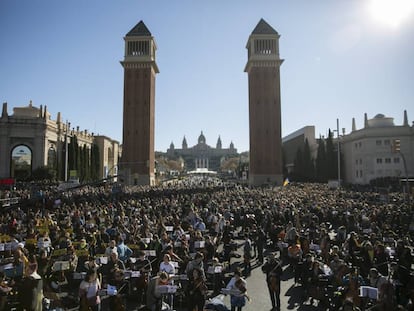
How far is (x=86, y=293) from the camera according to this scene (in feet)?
22.1

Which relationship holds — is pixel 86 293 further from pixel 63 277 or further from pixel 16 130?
pixel 16 130

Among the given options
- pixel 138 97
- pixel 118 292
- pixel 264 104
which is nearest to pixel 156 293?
pixel 118 292

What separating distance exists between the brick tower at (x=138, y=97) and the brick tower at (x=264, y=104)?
2112 centimetres

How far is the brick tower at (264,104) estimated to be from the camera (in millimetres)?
62219

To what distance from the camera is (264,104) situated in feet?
208

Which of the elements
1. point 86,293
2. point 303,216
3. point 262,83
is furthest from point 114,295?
point 262,83

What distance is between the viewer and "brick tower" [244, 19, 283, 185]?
204 ft

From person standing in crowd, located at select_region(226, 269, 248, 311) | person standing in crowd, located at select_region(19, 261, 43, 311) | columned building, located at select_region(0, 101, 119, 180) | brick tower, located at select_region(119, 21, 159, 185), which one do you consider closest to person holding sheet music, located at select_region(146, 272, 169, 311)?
person standing in crowd, located at select_region(226, 269, 248, 311)

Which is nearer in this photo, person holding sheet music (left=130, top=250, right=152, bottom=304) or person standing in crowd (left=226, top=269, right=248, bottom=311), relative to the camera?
person standing in crowd (left=226, top=269, right=248, bottom=311)

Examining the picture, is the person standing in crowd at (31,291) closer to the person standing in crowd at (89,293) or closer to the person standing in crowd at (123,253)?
the person standing in crowd at (89,293)

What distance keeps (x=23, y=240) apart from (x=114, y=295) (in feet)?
26.8

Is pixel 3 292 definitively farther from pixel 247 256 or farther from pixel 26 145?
pixel 26 145

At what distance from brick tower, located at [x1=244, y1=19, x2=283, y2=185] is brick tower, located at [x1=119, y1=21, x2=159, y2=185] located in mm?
21118

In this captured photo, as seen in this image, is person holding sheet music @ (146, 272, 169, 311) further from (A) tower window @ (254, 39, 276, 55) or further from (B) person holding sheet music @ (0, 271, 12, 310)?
(A) tower window @ (254, 39, 276, 55)
